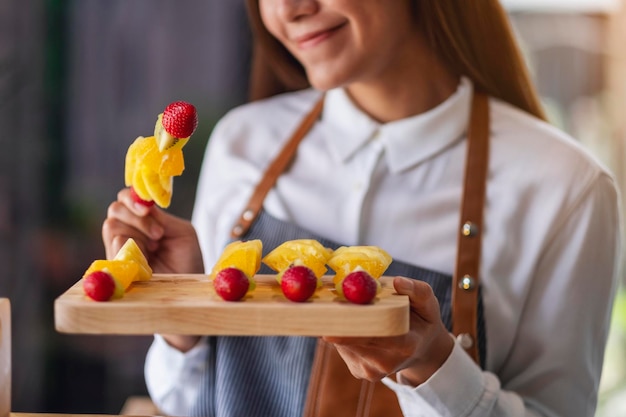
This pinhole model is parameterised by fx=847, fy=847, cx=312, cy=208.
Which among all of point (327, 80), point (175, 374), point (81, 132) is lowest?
point (175, 374)

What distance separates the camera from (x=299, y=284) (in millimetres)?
870

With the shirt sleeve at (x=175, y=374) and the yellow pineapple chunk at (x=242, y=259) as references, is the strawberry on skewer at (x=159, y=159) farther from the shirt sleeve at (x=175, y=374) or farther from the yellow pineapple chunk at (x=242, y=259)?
the shirt sleeve at (x=175, y=374)

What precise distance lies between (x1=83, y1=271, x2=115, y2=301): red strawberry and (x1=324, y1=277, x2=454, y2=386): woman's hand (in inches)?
9.1

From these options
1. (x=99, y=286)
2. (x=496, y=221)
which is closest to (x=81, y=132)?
(x=496, y=221)

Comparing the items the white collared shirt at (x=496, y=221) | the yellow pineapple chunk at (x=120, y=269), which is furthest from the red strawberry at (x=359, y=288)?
the white collared shirt at (x=496, y=221)

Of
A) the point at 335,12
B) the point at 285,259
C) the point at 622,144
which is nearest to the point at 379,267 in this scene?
the point at 285,259

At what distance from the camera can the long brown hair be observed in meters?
1.41

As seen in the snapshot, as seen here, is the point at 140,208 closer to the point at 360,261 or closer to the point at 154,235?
the point at 154,235

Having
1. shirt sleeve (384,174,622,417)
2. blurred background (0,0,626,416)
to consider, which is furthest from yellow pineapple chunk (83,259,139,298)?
blurred background (0,0,626,416)

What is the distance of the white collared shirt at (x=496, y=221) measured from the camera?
1.32m

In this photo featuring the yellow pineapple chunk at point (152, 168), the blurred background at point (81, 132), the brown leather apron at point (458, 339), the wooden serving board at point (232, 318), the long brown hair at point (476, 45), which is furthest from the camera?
Result: the blurred background at point (81, 132)

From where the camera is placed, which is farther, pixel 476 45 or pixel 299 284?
pixel 476 45

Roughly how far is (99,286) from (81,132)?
1948 mm

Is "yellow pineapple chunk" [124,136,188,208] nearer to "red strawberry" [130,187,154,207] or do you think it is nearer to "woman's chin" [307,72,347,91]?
"red strawberry" [130,187,154,207]
